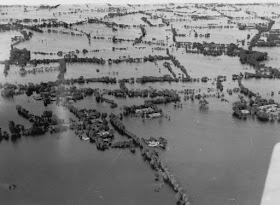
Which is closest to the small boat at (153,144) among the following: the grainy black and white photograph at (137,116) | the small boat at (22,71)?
the grainy black and white photograph at (137,116)

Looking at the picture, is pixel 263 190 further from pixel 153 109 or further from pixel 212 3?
pixel 212 3

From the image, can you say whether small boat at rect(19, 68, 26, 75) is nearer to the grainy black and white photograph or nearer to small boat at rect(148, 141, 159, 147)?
the grainy black and white photograph

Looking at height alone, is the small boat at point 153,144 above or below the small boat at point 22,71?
below

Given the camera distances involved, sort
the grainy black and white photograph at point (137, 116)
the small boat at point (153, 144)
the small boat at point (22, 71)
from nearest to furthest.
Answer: the grainy black and white photograph at point (137, 116)
the small boat at point (153, 144)
the small boat at point (22, 71)

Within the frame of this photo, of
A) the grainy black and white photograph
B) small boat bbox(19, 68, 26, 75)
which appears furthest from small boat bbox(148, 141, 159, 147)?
small boat bbox(19, 68, 26, 75)

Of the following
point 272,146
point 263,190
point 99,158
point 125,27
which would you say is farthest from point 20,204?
point 125,27

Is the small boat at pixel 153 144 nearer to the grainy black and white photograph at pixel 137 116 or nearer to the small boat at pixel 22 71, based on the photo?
the grainy black and white photograph at pixel 137 116

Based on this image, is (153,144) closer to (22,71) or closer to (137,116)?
(137,116)

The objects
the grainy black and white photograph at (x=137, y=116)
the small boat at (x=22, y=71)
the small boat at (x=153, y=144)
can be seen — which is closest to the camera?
the grainy black and white photograph at (x=137, y=116)
